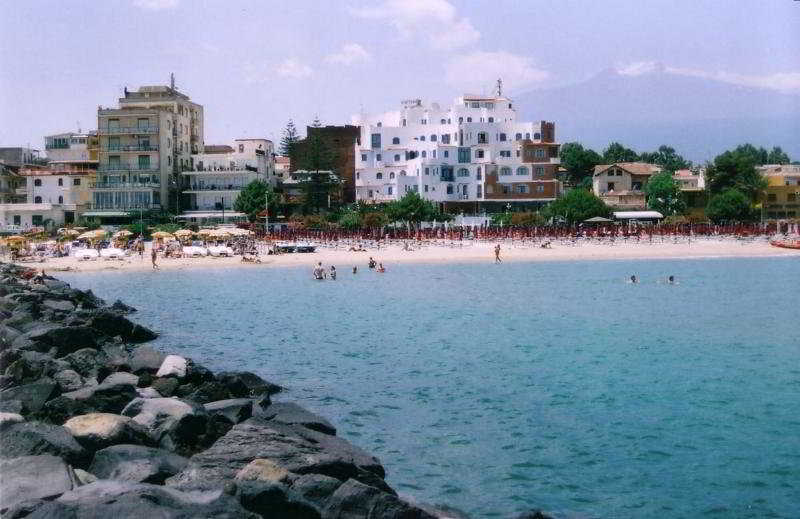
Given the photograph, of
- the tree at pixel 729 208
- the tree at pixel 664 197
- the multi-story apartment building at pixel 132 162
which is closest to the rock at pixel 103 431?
the multi-story apartment building at pixel 132 162

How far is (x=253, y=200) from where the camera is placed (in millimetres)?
80125

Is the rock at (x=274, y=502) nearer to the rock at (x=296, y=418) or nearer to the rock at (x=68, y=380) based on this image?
the rock at (x=296, y=418)

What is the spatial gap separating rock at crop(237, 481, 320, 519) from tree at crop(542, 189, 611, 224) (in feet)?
226

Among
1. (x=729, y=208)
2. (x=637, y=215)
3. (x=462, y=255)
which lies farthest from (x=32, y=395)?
(x=729, y=208)

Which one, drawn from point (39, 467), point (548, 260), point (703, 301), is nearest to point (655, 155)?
point (548, 260)

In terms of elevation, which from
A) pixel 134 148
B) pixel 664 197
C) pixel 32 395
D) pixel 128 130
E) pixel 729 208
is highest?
pixel 128 130

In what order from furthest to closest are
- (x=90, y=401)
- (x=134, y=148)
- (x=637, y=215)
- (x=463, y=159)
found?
(x=463, y=159), (x=637, y=215), (x=134, y=148), (x=90, y=401)

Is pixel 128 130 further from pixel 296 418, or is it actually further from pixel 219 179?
pixel 296 418

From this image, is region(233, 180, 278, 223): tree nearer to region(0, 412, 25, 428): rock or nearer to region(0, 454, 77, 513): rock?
region(0, 412, 25, 428): rock

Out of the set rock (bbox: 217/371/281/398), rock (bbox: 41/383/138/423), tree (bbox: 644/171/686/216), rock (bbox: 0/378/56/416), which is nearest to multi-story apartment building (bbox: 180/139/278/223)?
tree (bbox: 644/171/686/216)

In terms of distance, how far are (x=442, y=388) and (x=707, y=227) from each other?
62491mm

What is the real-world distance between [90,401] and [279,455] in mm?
4015

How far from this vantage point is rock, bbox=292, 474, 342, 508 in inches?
402

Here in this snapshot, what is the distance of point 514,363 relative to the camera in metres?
23.3
